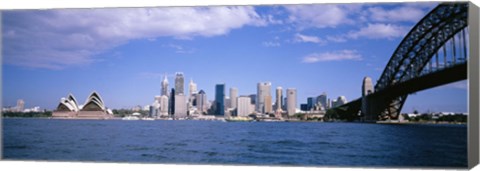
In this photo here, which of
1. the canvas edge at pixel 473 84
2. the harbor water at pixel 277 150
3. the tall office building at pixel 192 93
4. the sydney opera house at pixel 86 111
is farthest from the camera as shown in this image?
the sydney opera house at pixel 86 111

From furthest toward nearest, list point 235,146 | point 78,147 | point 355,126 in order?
point 355,126 < point 235,146 < point 78,147

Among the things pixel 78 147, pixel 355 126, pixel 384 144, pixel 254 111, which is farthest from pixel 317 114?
pixel 78 147

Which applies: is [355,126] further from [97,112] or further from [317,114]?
[97,112]

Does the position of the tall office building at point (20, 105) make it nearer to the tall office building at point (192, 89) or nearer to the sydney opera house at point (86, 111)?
the tall office building at point (192, 89)

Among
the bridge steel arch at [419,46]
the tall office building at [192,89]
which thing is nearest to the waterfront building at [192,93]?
the tall office building at [192,89]

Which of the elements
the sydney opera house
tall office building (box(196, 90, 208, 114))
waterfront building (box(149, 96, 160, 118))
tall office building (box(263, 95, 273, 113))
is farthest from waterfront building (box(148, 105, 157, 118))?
the sydney opera house

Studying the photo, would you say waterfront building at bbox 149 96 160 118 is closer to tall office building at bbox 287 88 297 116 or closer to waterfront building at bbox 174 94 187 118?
waterfront building at bbox 174 94 187 118
